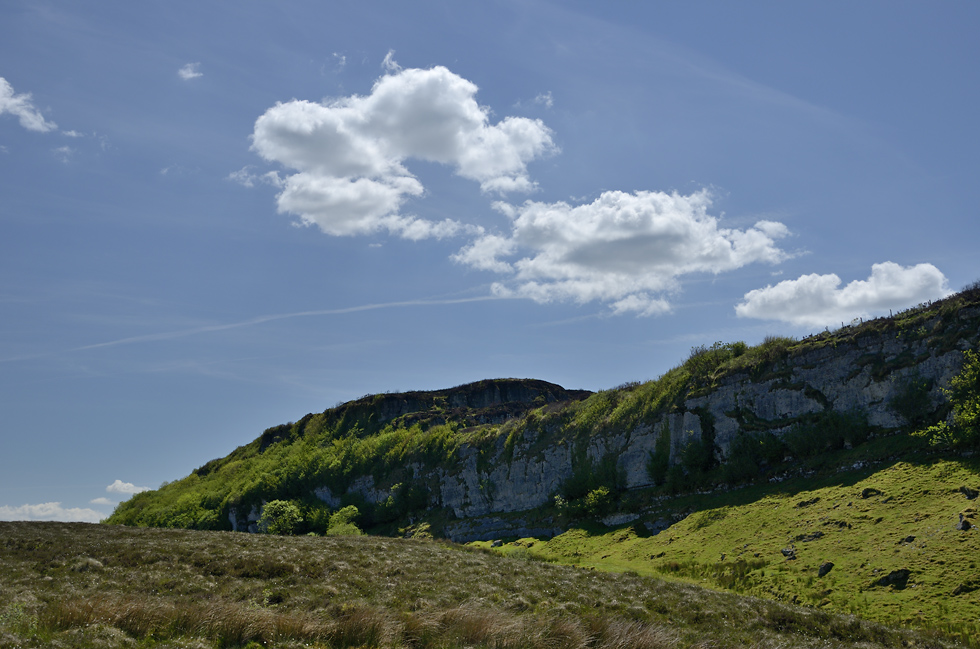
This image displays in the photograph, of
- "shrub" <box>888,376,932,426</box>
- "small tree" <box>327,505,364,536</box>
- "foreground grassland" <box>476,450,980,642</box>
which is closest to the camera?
"foreground grassland" <box>476,450,980,642</box>

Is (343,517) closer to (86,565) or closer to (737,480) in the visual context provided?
(737,480)

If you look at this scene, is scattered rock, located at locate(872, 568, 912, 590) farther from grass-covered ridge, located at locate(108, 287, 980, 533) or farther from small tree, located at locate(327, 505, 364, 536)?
small tree, located at locate(327, 505, 364, 536)

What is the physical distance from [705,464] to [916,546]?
32326 mm

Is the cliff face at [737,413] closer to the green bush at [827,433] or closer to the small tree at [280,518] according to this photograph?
the green bush at [827,433]

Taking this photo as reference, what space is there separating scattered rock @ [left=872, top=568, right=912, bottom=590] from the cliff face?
26355mm

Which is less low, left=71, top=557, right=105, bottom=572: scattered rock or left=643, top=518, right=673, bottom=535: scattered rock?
left=71, top=557, right=105, bottom=572: scattered rock

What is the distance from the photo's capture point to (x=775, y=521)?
45969 millimetres

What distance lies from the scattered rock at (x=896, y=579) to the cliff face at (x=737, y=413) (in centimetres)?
2636

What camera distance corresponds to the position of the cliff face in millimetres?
53156

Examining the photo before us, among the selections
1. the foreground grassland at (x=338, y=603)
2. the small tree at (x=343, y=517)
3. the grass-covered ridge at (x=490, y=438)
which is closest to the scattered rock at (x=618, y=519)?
the grass-covered ridge at (x=490, y=438)

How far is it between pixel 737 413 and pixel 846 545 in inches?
1151

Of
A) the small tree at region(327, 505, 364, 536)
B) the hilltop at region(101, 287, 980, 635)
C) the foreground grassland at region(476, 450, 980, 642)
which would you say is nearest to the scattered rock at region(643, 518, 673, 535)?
the hilltop at region(101, 287, 980, 635)

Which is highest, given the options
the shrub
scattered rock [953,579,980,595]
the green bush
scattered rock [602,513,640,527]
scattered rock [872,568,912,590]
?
the shrub

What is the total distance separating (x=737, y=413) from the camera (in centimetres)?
6519
